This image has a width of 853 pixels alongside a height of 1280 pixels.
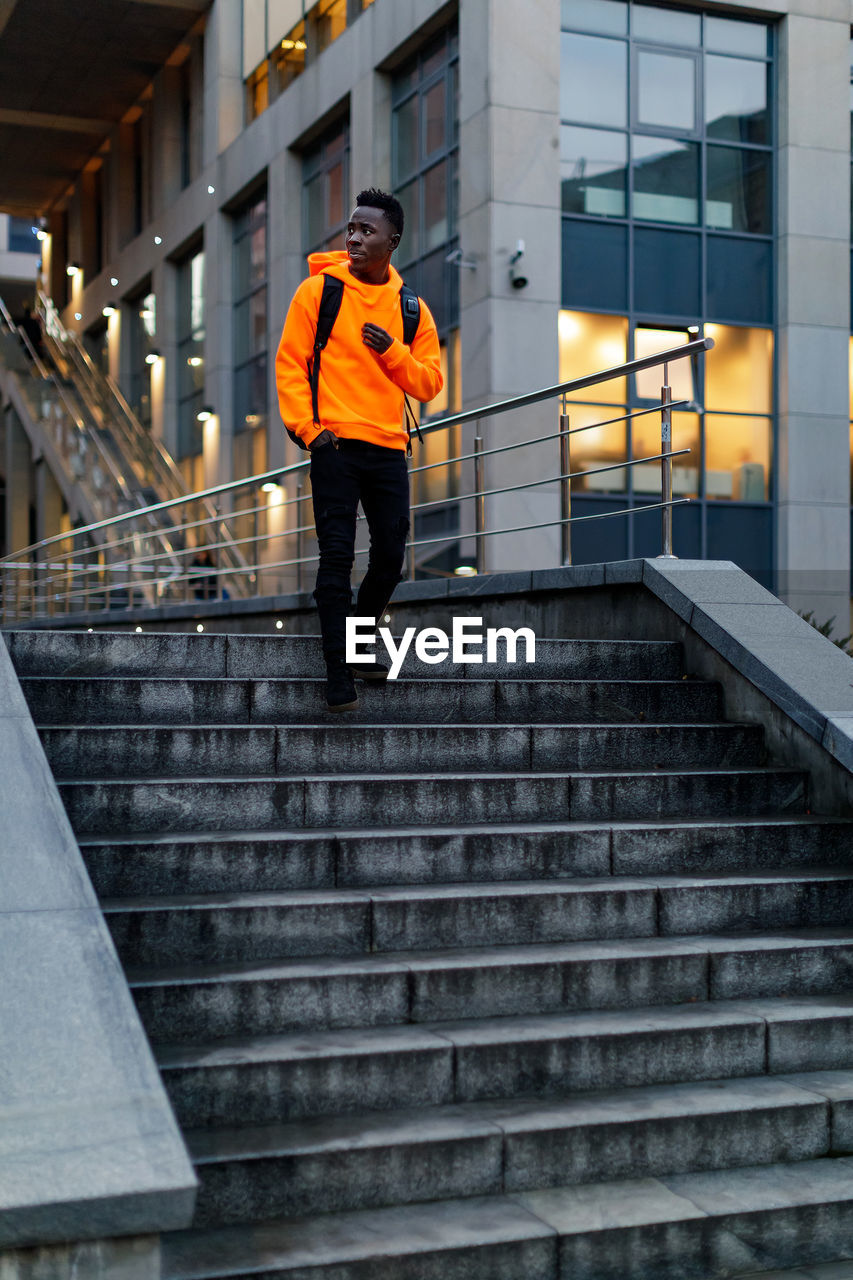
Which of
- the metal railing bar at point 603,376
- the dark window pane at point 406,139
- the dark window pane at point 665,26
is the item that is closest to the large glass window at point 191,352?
the dark window pane at point 406,139

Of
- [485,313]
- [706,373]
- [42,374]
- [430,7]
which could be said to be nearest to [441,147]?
[430,7]

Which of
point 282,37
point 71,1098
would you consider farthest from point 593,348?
point 71,1098

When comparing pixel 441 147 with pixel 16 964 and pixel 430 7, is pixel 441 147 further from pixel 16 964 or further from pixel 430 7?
pixel 16 964

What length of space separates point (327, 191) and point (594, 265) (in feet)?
21.0

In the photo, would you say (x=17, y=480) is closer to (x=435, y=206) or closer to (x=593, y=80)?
(x=435, y=206)

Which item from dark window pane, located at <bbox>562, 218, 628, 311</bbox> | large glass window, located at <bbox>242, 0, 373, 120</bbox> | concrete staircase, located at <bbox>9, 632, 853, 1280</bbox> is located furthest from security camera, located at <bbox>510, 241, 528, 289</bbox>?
concrete staircase, located at <bbox>9, 632, 853, 1280</bbox>

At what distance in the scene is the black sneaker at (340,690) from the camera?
19.3 feet

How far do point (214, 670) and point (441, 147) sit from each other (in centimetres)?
1460

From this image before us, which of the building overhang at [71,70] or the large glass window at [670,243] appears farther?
the building overhang at [71,70]

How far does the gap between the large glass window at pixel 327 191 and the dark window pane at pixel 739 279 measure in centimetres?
610

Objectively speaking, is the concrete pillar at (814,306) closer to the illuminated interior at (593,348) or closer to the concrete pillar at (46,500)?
the illuminated interior at (593,348)

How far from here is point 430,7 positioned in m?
19.0

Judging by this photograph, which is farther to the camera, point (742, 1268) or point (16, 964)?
point (742, 1268)

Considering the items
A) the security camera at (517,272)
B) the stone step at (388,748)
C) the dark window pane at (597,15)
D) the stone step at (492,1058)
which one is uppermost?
the dark window pane at (597,15)
